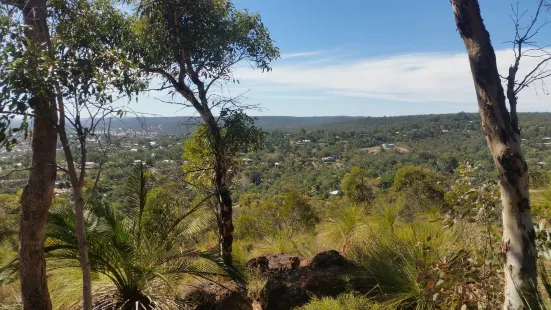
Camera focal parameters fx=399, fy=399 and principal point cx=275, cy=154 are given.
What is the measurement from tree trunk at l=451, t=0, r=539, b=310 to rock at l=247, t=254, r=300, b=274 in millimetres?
3419

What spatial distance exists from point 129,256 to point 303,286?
1.86 m

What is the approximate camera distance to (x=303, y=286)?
4215 mm

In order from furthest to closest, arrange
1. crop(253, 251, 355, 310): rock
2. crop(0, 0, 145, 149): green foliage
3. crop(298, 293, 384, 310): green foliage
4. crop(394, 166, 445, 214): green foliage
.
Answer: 1. crop(394, 166, 445, 214): green foliage
2. crop(253, 251, 355, 310): rock
3. crop(298, 293, 384, 310): green foliage
4. crop(0, 0, 145, 149): green foliage

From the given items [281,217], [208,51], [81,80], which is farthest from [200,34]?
[281,217]

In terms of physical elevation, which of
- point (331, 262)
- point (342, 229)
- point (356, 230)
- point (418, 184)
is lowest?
point (418, 184)

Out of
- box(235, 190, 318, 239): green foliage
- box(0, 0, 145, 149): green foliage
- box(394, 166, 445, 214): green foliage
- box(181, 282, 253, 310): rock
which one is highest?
box(0, 0, 145, 149): green foliage

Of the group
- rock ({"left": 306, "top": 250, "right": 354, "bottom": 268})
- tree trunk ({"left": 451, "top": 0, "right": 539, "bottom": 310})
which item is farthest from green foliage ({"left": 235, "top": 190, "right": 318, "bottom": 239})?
tree trunk ({"left": 451, "top": 0, "right": 539, "bottom": 310})

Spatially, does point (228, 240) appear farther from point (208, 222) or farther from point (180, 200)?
point (180, 200)

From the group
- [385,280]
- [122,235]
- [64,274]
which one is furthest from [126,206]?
[385,280]

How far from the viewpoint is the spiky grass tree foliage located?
13.3 feet

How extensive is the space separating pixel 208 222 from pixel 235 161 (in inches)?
47.9

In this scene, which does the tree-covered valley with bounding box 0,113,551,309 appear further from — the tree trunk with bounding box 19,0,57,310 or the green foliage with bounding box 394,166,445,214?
the green foliage with bounding box 394,166,445,214

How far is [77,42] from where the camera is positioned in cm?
325

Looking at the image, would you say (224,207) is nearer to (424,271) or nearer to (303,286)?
(303,286)
